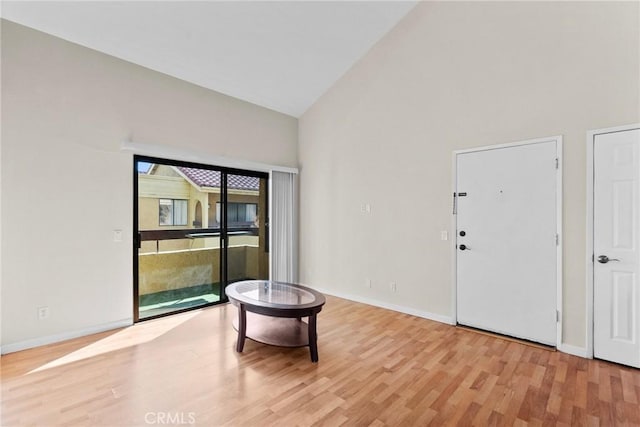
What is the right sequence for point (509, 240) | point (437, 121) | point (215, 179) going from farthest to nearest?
point (215, 179), point (437, 121), point (509, 240)

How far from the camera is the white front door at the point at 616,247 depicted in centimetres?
261

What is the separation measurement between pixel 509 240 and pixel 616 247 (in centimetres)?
83

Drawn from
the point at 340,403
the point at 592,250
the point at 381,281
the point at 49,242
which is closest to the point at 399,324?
the point at 381,281

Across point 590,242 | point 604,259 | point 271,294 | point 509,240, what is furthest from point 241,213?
Answer: point 604,259

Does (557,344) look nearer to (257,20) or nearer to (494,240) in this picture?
(494,240)

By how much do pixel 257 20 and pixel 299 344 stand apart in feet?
11.6

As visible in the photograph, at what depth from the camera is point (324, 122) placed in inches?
199

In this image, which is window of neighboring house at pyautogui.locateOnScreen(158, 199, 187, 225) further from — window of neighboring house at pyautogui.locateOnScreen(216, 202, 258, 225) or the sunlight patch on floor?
the sunlight patch on floor

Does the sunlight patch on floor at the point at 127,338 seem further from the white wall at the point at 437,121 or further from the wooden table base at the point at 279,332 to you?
the white wall at the point at 437,121

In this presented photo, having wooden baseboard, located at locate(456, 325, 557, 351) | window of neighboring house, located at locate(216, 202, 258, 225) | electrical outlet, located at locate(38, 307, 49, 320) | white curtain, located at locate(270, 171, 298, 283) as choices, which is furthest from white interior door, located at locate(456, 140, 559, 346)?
electrical outlet, located at locate(38, 307, 49, 320)

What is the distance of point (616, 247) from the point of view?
8.82ft

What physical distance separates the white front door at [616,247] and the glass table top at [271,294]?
265 cm

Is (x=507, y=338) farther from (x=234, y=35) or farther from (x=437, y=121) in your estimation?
(x=234, y=35)

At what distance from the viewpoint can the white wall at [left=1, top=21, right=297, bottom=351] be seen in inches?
111
